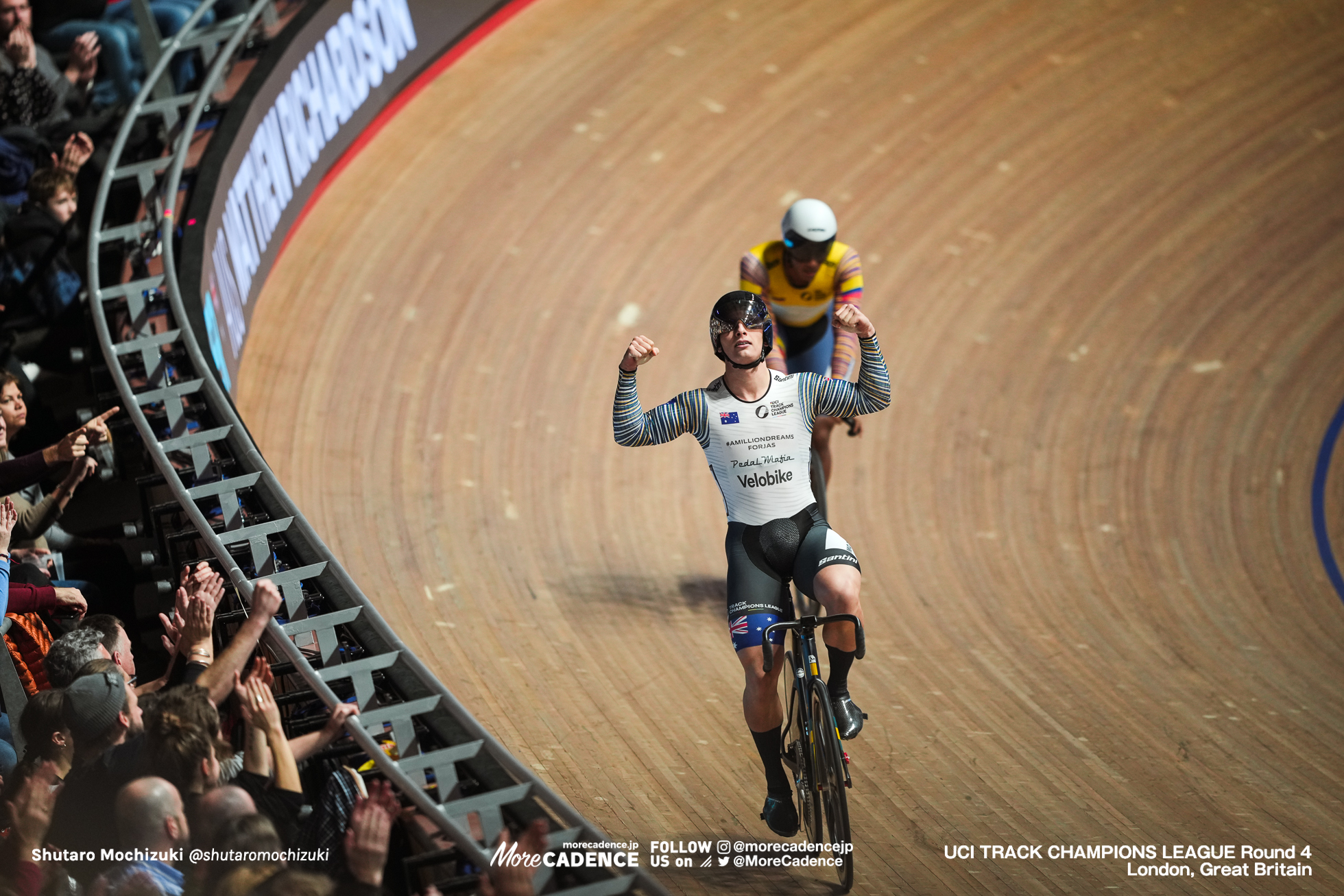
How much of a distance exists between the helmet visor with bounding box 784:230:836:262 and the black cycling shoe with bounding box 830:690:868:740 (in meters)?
1.74

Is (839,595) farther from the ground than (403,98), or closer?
closer

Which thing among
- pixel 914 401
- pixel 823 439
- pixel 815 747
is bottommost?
pixel 815 747

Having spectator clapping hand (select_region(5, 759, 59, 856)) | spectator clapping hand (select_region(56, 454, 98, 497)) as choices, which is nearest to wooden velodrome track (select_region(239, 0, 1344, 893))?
spectator clapping hand (select_region(56, 454, 98, 497))

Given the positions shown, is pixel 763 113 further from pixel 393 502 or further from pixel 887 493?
pixel 393 502

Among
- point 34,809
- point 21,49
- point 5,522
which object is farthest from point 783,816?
point 21,49

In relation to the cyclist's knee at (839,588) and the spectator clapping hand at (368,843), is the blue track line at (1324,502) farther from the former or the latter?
the spectator clapping hand at (368,843)

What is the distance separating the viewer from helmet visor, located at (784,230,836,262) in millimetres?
4883

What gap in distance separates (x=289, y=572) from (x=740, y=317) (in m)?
1.47

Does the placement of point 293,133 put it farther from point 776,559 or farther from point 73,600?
point 776,559

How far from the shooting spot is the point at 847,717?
3844mm

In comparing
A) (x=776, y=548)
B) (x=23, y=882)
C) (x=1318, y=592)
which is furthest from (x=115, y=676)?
(x=1318, y=592)

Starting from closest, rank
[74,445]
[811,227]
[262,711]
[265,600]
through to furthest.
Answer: [262,711] < [265,600] < [74,445] < [811,227]

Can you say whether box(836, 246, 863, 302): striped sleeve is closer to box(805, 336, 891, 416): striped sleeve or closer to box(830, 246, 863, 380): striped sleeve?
box(830, 246, 863, 380): striped sleeve

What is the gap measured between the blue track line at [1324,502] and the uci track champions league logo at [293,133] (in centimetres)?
504
